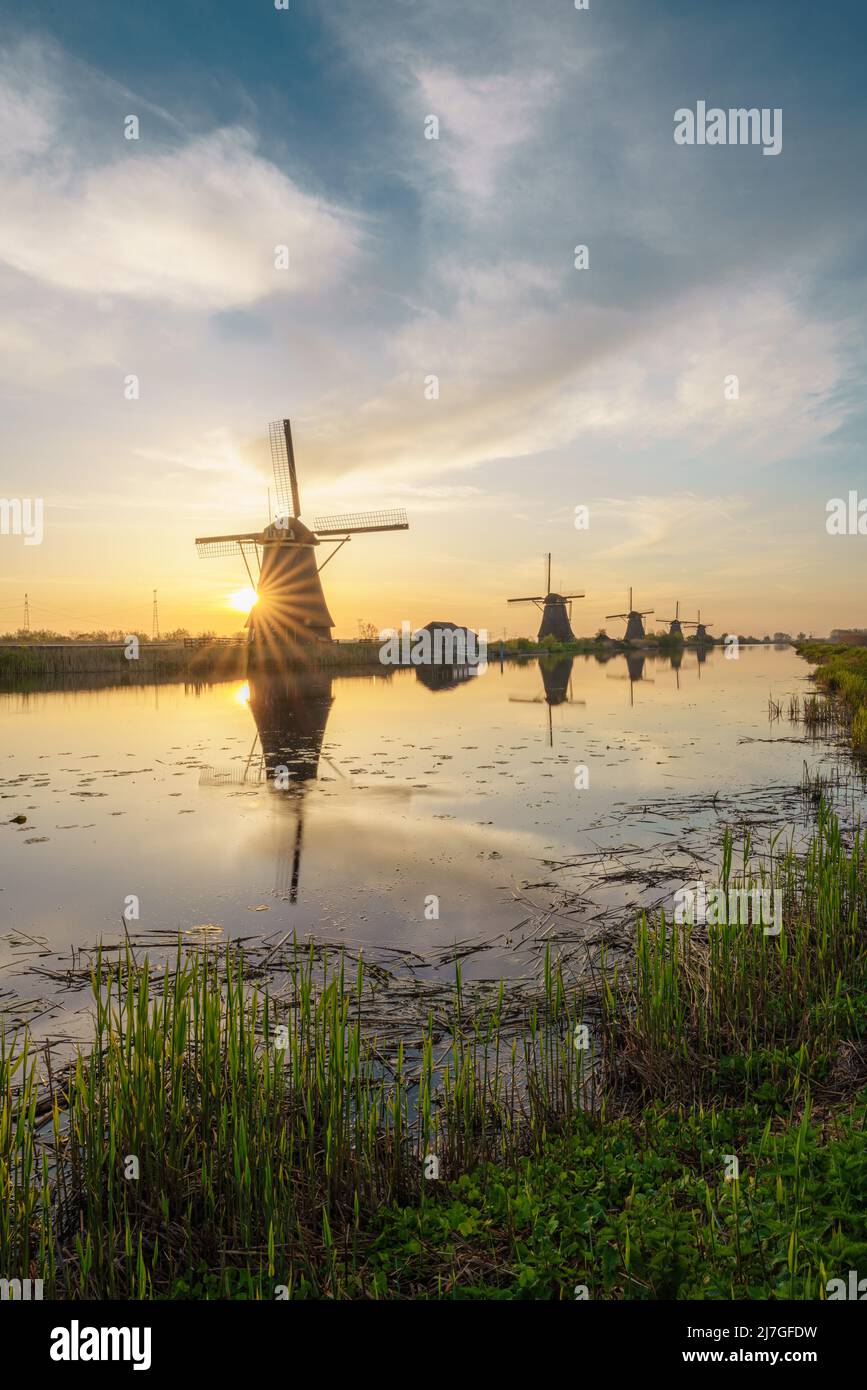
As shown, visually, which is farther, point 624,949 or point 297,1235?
point 624,949

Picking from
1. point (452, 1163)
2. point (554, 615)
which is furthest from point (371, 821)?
point (554, 615)

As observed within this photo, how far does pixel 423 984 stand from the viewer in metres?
5.64

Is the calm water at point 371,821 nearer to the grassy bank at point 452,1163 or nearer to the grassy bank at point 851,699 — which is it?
the grassy bank at point 851,699

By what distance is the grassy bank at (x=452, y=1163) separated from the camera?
9.30 ft

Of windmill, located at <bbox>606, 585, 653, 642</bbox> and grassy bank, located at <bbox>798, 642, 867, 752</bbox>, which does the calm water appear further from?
windmill, located at <bbox>606, 585, 653, 642</bbox>

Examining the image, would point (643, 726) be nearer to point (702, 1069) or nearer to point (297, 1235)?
point (702, 1069)

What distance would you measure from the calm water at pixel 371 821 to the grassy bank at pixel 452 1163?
6.03 feet

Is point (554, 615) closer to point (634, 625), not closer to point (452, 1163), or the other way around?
point (634, 625)

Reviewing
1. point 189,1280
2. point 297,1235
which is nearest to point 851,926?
point 297,1235

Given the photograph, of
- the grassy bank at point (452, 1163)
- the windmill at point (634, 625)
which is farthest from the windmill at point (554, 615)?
the grassy bank at point (452, 1163)

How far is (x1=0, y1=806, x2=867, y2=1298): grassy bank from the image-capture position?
2.83 meters

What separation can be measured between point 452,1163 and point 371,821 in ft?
25.9

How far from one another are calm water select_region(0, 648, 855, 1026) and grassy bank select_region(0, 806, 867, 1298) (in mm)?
1839
